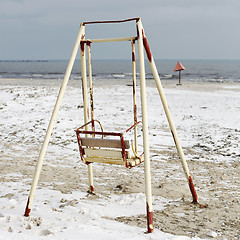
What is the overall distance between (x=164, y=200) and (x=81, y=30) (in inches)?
94.1

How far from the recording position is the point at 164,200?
450cm

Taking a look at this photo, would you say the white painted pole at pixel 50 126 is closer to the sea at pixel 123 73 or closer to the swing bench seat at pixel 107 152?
the swing bench seat at pixel 107 152

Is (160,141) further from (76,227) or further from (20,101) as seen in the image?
(20,101)

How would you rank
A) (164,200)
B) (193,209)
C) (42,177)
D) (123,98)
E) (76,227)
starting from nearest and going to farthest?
(76,227)
(193,209)
(164,200)
(42,177)
(123,98)

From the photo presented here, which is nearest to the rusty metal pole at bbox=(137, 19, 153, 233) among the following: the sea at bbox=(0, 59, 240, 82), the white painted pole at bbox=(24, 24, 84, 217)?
the white painted pole at bbox=(24, 24, 84, 217)

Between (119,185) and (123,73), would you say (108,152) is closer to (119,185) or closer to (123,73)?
(119,185)

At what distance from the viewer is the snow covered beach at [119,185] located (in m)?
3.49

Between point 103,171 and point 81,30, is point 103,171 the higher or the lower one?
the lower one

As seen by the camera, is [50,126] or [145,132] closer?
[145,132]

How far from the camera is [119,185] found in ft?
16.3

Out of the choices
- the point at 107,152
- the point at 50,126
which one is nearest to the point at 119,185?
the point at 107,152

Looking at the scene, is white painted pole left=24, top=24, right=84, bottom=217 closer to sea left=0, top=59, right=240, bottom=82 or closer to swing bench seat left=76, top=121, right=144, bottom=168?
swing bench seat left=76, top=121, right=144, bottom=168

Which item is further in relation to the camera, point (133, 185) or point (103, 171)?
point (103, 171)

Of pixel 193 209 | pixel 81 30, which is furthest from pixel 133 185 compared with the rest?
pixel 81 30
